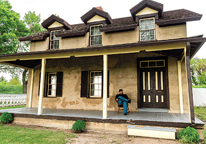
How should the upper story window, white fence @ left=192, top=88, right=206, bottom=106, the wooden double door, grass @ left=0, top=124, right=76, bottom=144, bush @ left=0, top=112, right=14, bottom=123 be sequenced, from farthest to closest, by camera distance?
white fence @ left=192, top=88, right=206, bottom=106 < the upper story window < the wooden double door < bush @ left=0, top=112, right=14, bottom=123 < grass @ left=0, top=124, right=76, bottom=144

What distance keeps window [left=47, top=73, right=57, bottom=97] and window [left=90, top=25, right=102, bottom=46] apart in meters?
3.09

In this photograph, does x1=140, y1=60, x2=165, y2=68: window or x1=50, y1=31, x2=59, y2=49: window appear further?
x1=50, y1=31, x2=59, y2=49: window

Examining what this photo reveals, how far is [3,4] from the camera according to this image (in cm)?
1598

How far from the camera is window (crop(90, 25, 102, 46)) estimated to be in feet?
28.6

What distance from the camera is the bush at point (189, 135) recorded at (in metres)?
4.14

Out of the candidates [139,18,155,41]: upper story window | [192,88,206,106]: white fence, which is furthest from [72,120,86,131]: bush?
[192,88,206,106]: white fence

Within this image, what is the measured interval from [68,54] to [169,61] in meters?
4.68

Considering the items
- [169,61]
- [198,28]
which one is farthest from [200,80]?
[169,61]

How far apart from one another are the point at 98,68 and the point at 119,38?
78.1 inches

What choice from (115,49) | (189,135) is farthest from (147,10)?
(189,135)

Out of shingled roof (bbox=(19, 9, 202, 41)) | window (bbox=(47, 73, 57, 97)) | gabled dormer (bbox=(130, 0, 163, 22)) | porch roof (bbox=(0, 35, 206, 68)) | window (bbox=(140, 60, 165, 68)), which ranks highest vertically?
gabled dormer (bbox=(130, 0, 163, 22))

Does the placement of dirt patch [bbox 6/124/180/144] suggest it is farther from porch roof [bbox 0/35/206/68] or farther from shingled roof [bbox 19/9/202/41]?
shingled roof [bbox 19/9/202/41]

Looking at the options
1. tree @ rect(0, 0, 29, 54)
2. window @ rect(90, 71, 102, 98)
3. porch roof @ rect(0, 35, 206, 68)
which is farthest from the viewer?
tree @ rect(0, 0, 29, 54)

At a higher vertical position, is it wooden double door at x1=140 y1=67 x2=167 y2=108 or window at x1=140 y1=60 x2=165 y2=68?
window at x1=140 y1=60 x2=165 y2=68
